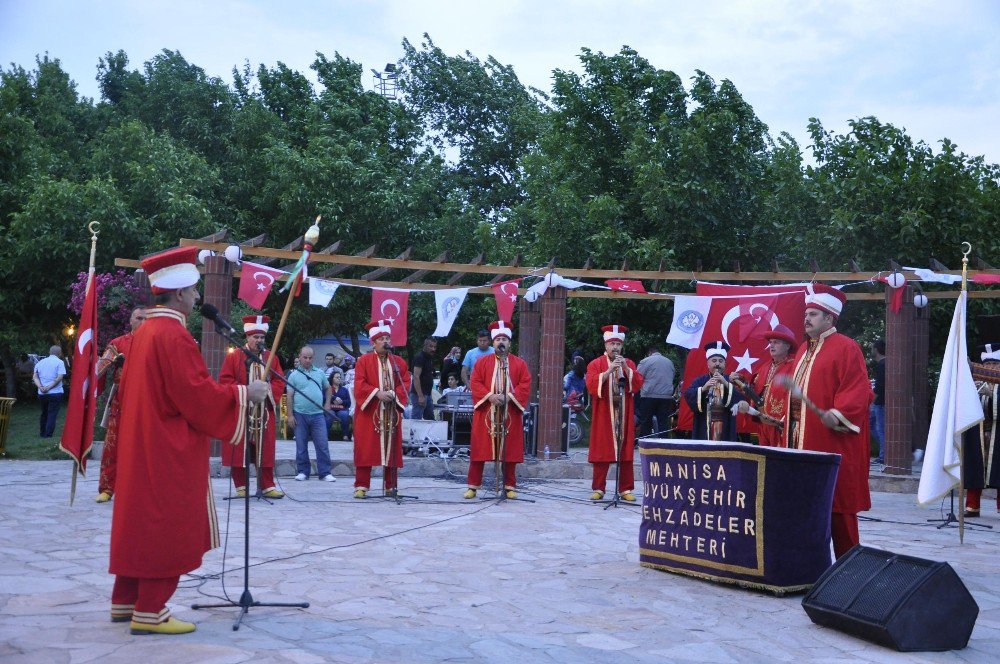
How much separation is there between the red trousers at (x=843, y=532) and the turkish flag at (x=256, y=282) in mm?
7974

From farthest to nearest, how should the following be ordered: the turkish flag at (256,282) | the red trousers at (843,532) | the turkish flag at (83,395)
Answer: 1. the turkish flag at (256,282)
2. the turkish flag at (83,395)
3. the red trousers at (843,532)

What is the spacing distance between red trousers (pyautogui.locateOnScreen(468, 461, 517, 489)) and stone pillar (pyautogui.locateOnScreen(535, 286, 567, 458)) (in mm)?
2499

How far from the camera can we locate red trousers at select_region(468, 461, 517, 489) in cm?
1198

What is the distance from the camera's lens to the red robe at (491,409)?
1202 centimetres

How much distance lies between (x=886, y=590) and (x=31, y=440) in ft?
56.7

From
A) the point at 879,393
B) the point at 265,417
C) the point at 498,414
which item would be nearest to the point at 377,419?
the point at 265,417

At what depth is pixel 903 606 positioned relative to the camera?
5.36 metres

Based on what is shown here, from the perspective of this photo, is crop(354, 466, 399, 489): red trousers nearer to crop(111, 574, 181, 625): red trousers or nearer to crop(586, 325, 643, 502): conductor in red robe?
crop(586, 325, 643, 502): conductor in red robe

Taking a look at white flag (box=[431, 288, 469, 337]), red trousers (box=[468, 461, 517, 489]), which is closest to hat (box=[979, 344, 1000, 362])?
red trousers (box=[468, 461, 517, 489])

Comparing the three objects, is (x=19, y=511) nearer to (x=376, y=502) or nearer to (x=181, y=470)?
(x=376, y=502)

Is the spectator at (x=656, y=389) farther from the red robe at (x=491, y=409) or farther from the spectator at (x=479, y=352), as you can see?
the red robe at (x=491, y=409)

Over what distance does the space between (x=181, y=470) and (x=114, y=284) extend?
16723 mm

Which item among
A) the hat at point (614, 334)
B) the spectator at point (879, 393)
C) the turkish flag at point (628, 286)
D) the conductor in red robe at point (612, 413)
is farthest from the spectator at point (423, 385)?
the spectator at point (879, 393)

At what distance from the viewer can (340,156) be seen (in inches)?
1013
